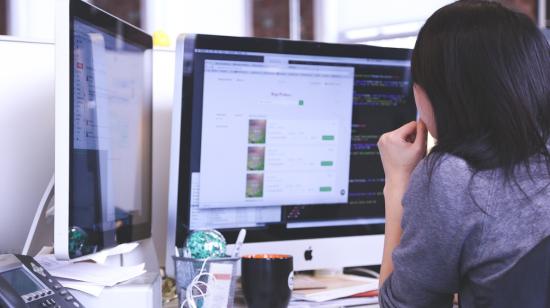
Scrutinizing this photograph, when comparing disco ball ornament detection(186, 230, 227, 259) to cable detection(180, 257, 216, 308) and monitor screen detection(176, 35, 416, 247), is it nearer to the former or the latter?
cable detection(180, 257, 216, 308)

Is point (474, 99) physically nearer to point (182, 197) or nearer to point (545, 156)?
point (545, 156)

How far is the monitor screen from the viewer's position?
4.12 ft

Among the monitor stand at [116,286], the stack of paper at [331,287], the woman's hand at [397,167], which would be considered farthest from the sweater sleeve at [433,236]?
the monitor stand at [116,286]

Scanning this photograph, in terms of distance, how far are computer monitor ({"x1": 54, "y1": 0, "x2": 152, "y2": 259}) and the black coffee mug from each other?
22cm

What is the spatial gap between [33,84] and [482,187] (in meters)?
0.75

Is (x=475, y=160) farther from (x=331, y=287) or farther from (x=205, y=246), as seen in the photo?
(x=331, y=287)

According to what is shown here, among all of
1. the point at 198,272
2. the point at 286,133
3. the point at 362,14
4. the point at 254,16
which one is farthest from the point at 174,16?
the point at 198,272

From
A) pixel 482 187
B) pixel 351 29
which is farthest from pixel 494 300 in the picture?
pixel 351 29

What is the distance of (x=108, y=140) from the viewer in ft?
Answer: 3.54

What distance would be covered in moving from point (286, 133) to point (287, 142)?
0.06 ft

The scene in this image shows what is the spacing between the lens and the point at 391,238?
112 centimetres

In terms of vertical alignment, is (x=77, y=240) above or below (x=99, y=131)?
below

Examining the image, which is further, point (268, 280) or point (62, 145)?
point (268, 280)

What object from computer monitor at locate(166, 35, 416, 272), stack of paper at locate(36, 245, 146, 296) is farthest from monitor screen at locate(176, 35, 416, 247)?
stack of paper at locate(36, 245, 146, 296)
